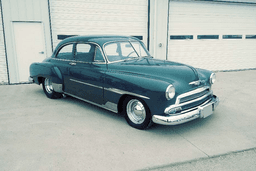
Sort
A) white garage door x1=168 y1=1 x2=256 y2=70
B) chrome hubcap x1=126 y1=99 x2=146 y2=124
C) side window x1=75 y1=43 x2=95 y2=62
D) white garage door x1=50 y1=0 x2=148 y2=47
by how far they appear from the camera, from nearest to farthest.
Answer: chrome hubcap x1=126 y1=99 x2=146 y2=124 < side window x1=75 y1=43 x2=95 y2=62 < white garage door x1=50 y1=0 x2=148 y2=47 < white garage door x1=168 y1=1 x2=256 y2=70

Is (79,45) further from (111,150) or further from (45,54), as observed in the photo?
(45,54)

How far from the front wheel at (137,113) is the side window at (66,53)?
6.27 feet

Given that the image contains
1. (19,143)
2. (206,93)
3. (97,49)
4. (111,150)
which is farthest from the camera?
(97,49)

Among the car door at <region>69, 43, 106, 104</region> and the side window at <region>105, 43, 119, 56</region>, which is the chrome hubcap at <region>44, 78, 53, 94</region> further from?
the side window at <region>105, 43, 119, 56</region>

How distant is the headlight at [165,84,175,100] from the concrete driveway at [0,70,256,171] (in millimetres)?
714

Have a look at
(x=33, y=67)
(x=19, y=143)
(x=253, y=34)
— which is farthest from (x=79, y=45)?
(x=253, y=34)

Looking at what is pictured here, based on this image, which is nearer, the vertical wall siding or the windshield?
the windshield

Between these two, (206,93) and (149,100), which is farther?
(206,93)

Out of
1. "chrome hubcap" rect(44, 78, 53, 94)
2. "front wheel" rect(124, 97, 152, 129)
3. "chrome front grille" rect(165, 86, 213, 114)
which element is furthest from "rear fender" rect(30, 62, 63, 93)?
"chrome front grille" rect(165, 86, 213, 114)

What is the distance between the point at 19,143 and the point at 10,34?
519cm

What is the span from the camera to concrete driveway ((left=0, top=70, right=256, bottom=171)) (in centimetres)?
292

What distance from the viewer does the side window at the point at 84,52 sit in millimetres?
4488

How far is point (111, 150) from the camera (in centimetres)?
318

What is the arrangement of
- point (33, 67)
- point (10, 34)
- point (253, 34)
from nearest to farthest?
point (33, 67) < point (10, 34) < point (253, 34)
